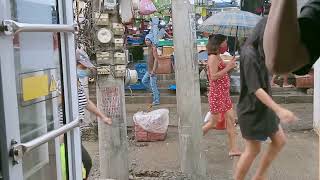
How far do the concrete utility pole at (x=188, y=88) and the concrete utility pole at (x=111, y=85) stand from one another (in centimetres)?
61

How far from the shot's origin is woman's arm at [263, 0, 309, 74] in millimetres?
1217

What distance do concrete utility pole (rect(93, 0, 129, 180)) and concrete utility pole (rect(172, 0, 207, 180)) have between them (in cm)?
61

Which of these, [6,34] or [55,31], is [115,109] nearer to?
[55,31]

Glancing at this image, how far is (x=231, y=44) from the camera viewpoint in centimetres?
1342

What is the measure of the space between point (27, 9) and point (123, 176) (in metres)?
3.64

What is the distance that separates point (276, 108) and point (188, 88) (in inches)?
56.5

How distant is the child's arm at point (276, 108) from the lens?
412cm

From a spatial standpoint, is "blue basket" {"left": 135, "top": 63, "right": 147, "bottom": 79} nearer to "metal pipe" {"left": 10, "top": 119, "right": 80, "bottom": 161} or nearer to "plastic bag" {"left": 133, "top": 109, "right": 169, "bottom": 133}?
"plastic bag" {"left": 133, "top": 109, "right": 169, "bottom": 133}

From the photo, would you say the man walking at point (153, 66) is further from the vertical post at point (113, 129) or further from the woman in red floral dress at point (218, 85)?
the vertical post at point (113, 129)

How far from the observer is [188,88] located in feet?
18.1

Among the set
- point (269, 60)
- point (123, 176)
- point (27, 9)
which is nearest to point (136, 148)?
point (123, 176)

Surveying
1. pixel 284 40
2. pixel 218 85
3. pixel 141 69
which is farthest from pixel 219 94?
pixel 141 69

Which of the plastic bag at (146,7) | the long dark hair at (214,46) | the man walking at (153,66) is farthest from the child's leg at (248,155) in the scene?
the man walking at (153,66)

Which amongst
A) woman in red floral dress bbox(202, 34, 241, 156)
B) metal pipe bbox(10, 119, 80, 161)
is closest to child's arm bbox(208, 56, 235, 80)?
woman in red floral dress bbox(202, 34, 241, 156)
